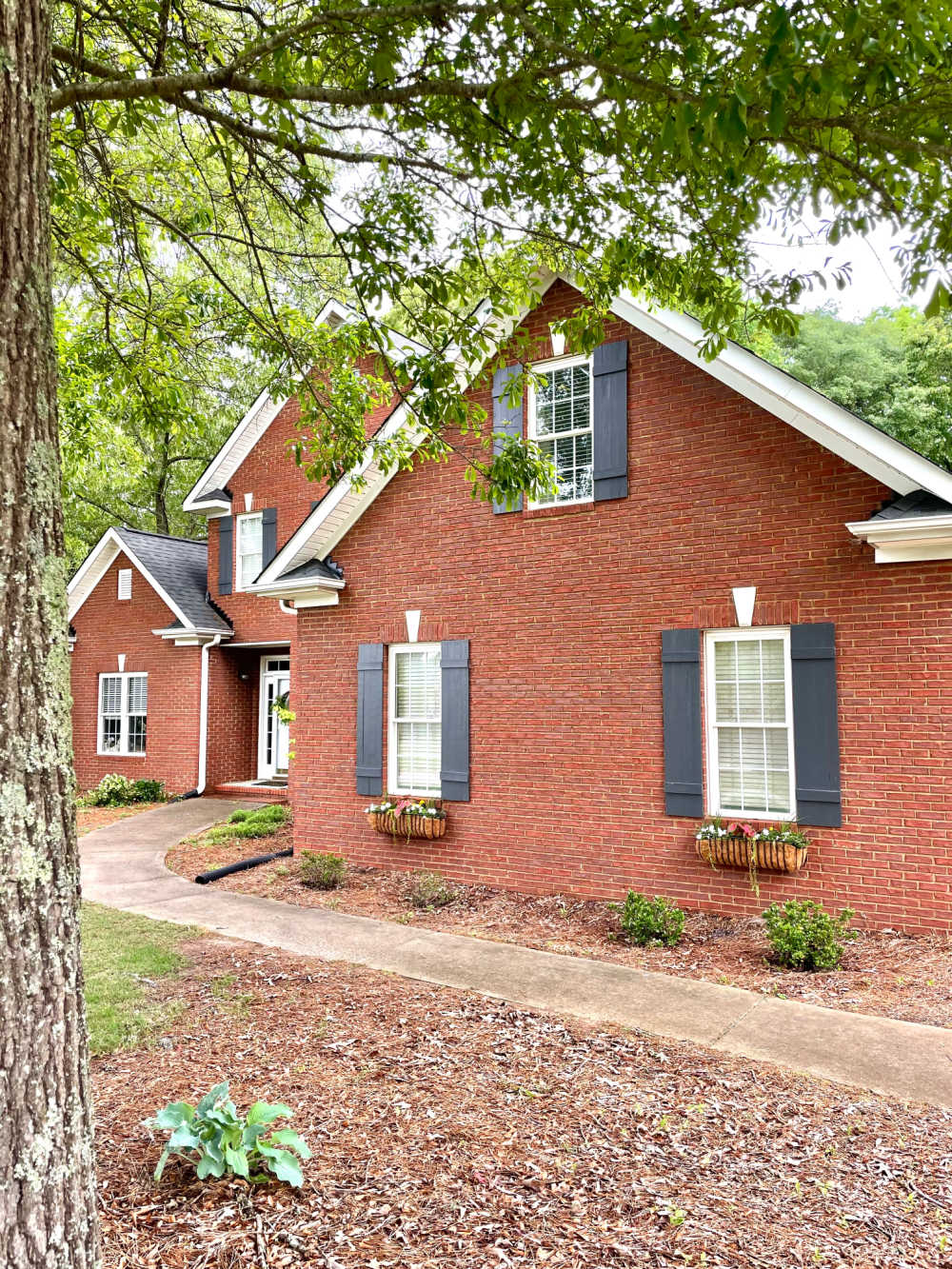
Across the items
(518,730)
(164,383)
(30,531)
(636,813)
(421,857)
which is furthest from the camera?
(421,857)

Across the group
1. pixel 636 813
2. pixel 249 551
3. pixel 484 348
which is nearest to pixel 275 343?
pixel 484 348

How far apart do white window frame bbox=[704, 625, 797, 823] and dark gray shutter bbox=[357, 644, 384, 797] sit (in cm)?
389

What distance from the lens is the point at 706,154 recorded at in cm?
425

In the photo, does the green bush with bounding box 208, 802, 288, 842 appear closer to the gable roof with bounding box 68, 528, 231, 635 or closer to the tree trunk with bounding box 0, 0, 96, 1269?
the gable roof with bounding box 68, 528, 231, 635

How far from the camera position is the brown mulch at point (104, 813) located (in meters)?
14.0

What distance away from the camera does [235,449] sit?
17.0 metres

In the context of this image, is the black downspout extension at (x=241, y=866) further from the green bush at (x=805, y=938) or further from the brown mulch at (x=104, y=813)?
the green bush at (x=805, y=938)

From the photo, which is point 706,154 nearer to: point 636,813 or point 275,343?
point 275,343

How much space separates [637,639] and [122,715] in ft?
45.7

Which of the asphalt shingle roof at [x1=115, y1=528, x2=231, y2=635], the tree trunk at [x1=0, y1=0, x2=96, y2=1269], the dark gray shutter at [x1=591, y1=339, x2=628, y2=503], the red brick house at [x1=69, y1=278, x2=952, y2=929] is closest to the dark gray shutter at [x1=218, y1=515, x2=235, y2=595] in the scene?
the asphalt shingle roof at [x1=115, y1=528, x2=231, y2=635]

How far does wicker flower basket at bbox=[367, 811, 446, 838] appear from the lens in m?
9.12

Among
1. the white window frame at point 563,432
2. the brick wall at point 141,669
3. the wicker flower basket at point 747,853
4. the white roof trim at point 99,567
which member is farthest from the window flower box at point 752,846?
the white roof trim at point 99,567

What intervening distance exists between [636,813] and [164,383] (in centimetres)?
586

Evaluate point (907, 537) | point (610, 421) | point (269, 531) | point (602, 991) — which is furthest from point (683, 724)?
point (269, 531)
